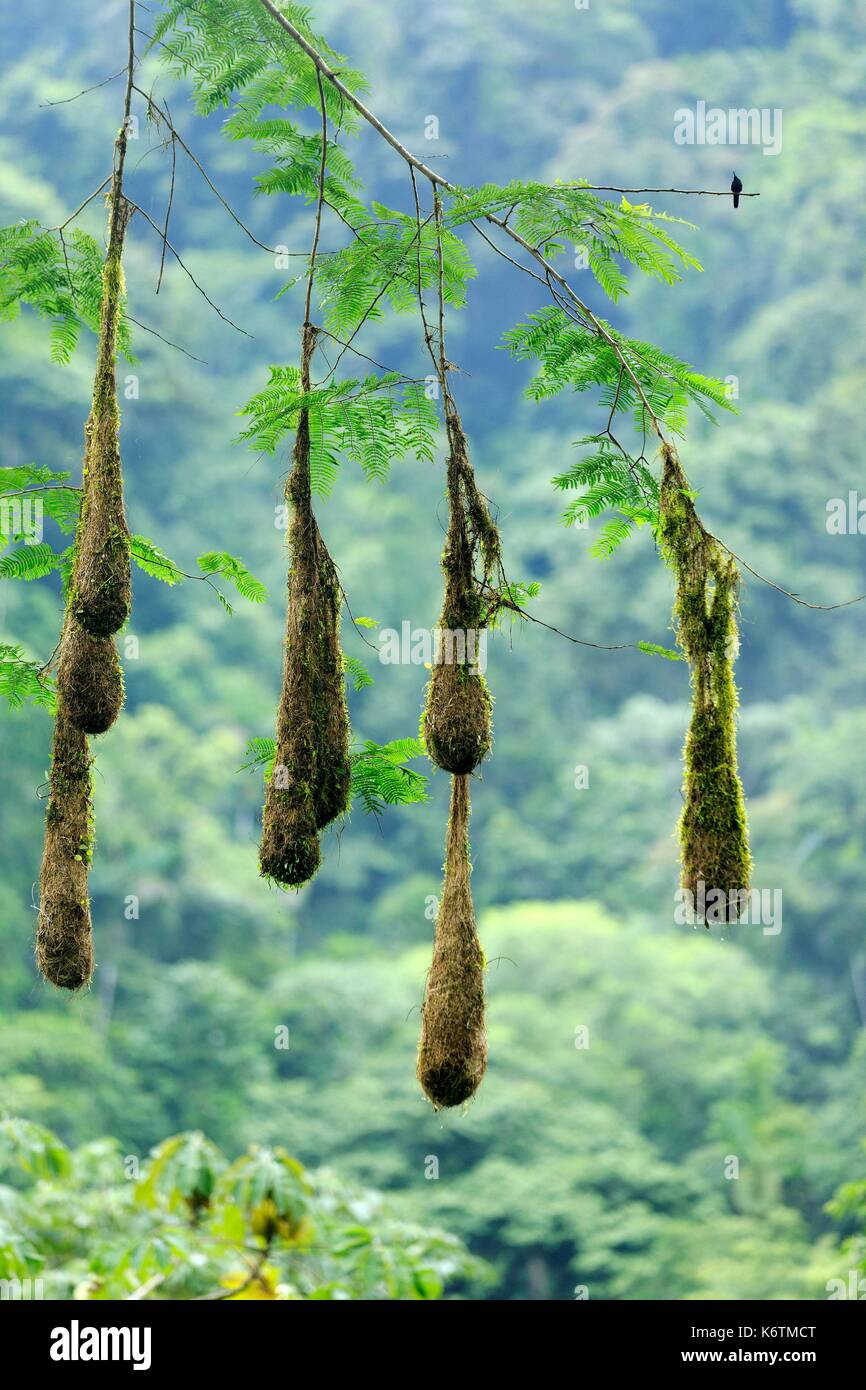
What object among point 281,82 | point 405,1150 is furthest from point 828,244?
point 281,82

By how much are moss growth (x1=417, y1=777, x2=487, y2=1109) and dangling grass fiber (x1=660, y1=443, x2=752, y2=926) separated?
55cm

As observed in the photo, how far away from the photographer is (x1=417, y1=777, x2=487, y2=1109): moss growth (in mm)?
3447

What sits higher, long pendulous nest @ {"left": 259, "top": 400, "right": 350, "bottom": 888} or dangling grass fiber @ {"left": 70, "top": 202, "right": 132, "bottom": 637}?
dangling grass fiber @ {"left": 70, "top": 202, "right": 132, "bottom": 637}

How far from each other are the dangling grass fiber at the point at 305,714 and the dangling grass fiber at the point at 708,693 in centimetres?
85

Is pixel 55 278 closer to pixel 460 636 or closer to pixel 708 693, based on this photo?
pixel 460 636

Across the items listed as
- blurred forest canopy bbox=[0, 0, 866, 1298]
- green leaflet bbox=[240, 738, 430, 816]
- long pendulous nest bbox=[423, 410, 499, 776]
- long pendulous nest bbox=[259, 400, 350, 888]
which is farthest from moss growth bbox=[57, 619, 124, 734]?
blurred forest canopy bbox=[0, 0, 866, 1298]

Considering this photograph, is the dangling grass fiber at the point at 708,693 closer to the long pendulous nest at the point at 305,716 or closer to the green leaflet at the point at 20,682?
the long pendulous nest at the point at 305,716

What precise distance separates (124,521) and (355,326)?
91cm

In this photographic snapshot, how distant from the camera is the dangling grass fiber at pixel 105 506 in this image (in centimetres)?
339

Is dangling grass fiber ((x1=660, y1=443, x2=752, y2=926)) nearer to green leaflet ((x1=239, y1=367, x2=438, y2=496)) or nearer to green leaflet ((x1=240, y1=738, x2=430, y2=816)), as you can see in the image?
green leaflet ((x1=239, y1=367, x2=438, y2=496))

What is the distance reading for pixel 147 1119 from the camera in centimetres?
2267

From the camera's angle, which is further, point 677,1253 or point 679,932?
point 679,932

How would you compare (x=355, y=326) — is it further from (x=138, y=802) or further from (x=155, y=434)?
(x=155, y=434)

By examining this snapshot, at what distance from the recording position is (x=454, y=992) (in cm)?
345
